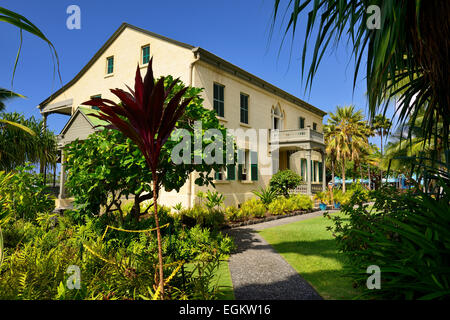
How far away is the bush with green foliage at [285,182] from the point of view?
16297 mm

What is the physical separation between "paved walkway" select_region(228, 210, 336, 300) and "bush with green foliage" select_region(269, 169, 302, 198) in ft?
31.9

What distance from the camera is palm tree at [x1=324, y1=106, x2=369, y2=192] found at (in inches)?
1091

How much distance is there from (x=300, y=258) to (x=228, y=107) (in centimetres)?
1078

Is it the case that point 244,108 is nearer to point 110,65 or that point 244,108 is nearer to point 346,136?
point 110,65

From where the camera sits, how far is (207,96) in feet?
45.0

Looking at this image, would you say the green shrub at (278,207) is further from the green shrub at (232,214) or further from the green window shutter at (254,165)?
the green window shutter at (254,165)

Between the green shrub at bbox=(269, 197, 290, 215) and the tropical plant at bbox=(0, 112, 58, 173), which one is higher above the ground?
the tropical plant at bbox=(0, 112, 58, 173)

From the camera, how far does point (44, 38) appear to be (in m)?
1.72

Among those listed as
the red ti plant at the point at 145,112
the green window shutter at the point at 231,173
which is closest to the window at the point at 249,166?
the green window shutter at the point at 231,173

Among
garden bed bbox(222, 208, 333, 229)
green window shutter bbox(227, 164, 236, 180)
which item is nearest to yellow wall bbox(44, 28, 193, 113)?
green window shutter bbox(227, 164, 236, 180)

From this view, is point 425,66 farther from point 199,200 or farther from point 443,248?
point 199,200

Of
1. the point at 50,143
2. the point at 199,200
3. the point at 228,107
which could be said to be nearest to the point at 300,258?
the point at 199,200

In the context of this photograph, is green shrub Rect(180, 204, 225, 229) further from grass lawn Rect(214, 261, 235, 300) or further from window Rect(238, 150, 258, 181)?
window Rect(238, 150, 258, 181)

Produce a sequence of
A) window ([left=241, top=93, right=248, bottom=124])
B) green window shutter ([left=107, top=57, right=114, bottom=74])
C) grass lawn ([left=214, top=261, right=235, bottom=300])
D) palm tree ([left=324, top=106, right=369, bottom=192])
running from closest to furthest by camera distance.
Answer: grass lawn ([left=214, top=261, right=235, bottom=300]) → green window shutter ([left=107, top=57, right=114, bottom=74]) → window ([left=241, top=93, right=248, bottom=124]) → palm tree ([left=324, top=106, right=369, bottom=192])
